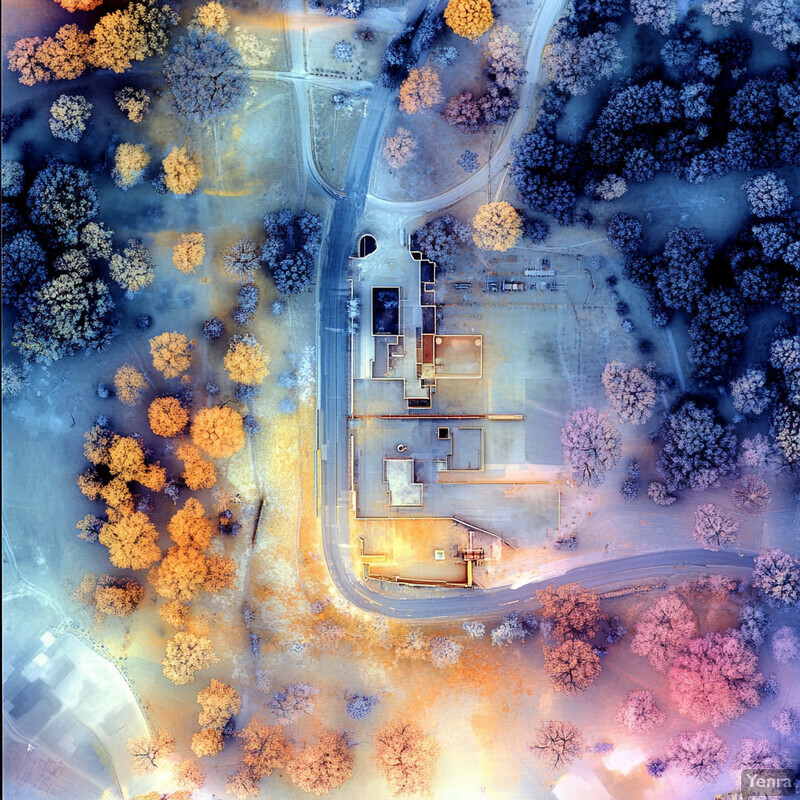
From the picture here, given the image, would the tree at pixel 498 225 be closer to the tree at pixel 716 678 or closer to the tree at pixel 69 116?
the tree at pixel 69 116

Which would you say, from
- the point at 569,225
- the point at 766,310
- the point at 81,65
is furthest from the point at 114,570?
the point at 766,310

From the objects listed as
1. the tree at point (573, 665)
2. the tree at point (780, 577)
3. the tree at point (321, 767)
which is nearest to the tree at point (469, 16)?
the tree at point (780, 577)

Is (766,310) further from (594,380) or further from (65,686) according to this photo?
(65,686)

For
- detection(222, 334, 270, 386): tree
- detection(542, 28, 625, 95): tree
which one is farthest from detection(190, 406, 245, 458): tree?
detection(542, 28, 625, 95): tree

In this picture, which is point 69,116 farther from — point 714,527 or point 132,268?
point 714,527

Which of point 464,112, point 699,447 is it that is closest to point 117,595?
point 464,112

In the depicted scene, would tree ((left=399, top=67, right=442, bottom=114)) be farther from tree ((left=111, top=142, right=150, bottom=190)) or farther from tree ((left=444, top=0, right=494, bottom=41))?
tree ((left=111, top=142, right=150, bottom=190))
